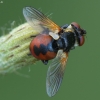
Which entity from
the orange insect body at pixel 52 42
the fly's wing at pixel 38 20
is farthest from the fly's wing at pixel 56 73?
the fly's wing at pixel 38 20

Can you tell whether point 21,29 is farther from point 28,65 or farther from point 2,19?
point 2,19

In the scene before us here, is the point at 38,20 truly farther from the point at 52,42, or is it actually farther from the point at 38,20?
the point at 52,42

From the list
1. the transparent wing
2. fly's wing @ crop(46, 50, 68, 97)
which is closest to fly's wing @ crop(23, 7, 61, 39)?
the transparent wing

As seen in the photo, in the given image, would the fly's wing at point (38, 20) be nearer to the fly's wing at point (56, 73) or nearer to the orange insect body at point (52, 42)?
the orange insect body at point (52, 42)

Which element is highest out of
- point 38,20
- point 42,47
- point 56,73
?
point 38,20

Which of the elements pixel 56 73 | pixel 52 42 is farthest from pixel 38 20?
pixel 56 73
